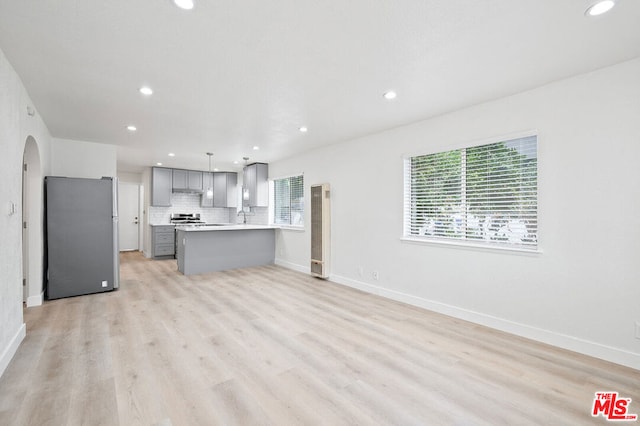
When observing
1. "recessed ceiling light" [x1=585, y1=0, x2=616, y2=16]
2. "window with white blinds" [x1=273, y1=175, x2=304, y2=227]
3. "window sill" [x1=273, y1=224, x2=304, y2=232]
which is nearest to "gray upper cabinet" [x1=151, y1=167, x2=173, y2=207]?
"window with white blinds" [x1=273, y1=175, x2=304, y2=227]

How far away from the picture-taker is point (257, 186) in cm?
704

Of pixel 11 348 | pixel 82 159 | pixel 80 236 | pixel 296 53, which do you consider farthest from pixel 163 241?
pixel 296 53

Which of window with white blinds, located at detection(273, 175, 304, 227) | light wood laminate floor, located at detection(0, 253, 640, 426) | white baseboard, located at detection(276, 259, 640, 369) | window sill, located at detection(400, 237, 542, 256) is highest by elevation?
window with white blinds, located at detection(273, 175, 304, 227)

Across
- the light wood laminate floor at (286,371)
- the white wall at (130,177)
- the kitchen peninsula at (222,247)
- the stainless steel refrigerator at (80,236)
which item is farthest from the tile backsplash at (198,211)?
the light wood laminate floor at (286,371)

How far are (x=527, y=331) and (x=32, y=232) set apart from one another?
237 inches

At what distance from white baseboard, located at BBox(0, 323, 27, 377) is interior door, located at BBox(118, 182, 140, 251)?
6.57 m

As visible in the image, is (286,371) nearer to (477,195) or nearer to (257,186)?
(477,195)

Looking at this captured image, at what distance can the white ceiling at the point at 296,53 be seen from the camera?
1790mm

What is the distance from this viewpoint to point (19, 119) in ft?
9.04

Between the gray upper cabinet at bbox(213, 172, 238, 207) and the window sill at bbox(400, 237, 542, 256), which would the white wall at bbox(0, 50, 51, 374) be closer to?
the window sill at bbox(400, 237, 542, 256)

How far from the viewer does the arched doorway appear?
376 centimetres

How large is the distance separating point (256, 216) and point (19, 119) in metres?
5.36

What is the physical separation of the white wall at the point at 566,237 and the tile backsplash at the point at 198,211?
4.89 meters

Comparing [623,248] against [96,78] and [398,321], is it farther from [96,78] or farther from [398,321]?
[96,78]
